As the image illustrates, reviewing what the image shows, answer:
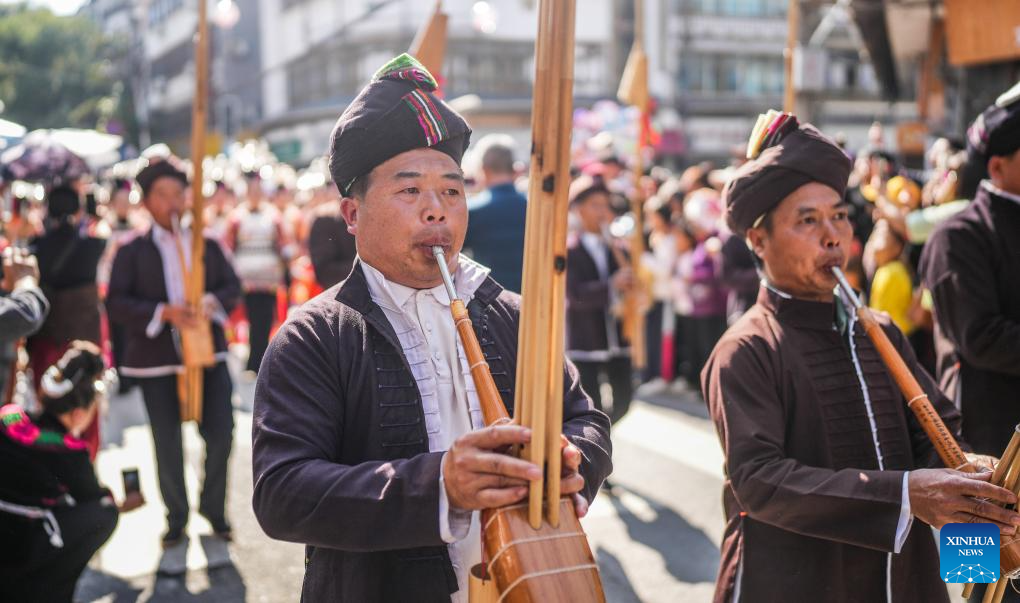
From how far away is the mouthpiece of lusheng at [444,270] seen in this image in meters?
1.91

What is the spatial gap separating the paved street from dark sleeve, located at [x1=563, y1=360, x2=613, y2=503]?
2.57 m

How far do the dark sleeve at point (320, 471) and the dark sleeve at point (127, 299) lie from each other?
325cm

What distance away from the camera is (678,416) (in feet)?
27.2

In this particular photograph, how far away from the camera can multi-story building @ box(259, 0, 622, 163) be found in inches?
1268

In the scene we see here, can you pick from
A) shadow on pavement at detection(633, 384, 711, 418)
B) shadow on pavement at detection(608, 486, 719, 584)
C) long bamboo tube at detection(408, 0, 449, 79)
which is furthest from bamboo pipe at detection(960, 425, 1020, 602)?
shadow on pavement at detection(633, 384, 711, 418)

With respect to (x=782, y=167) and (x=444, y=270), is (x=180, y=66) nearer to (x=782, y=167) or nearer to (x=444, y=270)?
(x=782, y=167)

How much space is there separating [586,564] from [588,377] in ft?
15.1

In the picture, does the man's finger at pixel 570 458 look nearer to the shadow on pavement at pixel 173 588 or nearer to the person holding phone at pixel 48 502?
the person holding phone at pixel 48 502

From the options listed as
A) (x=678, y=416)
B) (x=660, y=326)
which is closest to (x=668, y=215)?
(x=660, y=326)

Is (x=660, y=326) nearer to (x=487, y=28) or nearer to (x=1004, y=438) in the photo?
(x=487, y=28)

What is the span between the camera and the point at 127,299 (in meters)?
4.96

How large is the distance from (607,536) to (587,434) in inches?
136

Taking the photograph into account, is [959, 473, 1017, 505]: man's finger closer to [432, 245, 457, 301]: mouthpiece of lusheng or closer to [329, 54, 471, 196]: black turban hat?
[432, 245, 457, 301]: mouthpiece of lusheng

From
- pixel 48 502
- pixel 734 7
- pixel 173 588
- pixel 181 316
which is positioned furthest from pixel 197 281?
pixel 734 7
